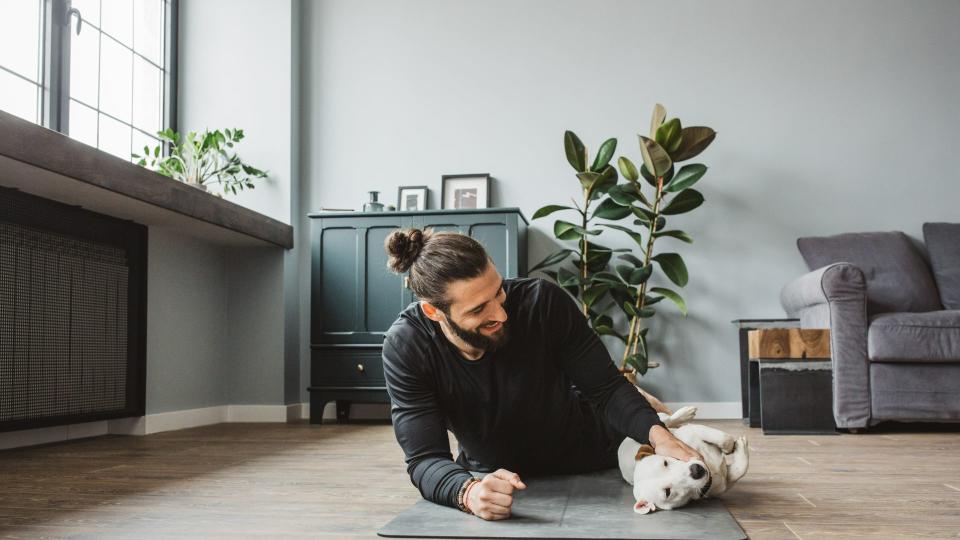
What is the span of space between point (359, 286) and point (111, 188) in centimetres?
140

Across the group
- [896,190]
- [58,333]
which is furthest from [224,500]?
[896,190]

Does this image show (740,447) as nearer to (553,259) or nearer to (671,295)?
(671,295)

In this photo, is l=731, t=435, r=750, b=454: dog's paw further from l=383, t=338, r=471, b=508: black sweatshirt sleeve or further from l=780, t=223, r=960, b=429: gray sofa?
l=780, t=223, r=960, b=429: gray sofa

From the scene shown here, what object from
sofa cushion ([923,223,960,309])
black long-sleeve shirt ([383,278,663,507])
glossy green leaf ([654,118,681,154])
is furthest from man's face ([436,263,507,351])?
sofa cushion ([923,223,960,309])

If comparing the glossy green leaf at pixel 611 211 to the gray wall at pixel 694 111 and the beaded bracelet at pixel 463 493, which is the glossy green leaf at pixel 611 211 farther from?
the beaded bracelet at pixel 463 493

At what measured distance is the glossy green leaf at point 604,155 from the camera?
12.8ft

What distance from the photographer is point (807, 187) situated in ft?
13.6

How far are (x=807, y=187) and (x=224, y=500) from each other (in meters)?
3.34

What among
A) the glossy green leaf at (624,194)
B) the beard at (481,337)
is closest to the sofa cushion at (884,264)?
the glossy green leaf at (624,194)

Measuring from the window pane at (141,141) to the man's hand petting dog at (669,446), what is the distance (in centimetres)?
324

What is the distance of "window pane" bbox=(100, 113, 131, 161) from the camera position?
3.83 m

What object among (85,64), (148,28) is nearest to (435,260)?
(85,64)

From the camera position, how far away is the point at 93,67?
12.3 feet

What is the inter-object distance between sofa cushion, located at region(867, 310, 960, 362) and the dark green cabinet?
5.27ft
